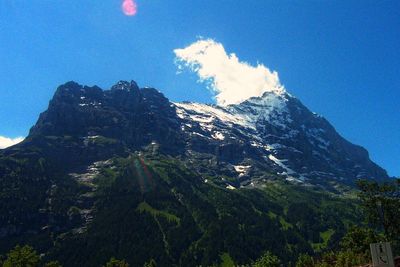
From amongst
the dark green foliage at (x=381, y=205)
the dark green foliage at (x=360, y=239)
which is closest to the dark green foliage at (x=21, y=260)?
the dark green foliage at (x=381, y=205)

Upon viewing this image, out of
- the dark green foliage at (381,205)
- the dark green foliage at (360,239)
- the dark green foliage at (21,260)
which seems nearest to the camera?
the dark green foliage at (381,205)

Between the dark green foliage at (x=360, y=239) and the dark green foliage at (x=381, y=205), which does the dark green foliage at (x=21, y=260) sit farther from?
the dark green foliage at (x=360, y=239)

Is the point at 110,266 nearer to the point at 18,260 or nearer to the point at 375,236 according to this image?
the point at 18,260

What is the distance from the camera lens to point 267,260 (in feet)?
396

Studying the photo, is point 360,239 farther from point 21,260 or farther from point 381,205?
point 21,260

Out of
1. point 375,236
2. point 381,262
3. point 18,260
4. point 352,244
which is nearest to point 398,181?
point 375,236

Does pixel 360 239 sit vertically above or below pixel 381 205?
below

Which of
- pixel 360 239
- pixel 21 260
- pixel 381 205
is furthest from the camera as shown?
pixel 360 239

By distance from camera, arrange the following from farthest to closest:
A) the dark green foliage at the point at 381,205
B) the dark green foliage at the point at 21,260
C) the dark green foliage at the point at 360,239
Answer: the dark green foliage at the point at 360,239
the dark green foliage at the point at 21,260
the dark green foliage at the point at 381,205

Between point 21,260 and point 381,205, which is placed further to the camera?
Result: point 21,260

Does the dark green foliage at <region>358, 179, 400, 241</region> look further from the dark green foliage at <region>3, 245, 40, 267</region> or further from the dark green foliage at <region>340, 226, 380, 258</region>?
the dark green foliage at <region>3, 245, 40, 267</region>

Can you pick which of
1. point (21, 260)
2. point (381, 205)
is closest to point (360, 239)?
point (381, 205)

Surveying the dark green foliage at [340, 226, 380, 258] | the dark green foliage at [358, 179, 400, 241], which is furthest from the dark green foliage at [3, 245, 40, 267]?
the dark green foliage at [340, 226, 380, 258]

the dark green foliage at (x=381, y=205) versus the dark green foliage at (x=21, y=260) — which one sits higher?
the dark green foliage at (x=381, y=205)
